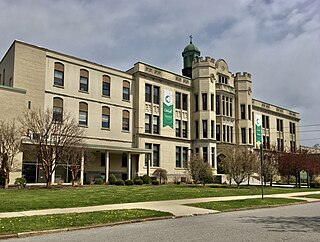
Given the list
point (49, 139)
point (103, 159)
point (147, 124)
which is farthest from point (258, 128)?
point (49, 139)

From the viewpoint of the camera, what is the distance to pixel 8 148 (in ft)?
96.6

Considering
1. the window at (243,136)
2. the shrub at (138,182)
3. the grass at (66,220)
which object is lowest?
the grass at (66,220)

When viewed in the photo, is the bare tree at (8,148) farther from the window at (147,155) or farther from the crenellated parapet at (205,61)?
the crenellated parapet at (205,61)

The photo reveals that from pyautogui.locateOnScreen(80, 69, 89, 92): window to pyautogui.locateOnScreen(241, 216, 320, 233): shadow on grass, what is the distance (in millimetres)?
31752

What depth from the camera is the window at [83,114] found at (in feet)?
136

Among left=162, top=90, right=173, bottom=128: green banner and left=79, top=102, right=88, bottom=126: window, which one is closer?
left=79, top=102, right=88, bottom=126: window

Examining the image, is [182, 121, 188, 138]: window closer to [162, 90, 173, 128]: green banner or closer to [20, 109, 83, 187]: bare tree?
[162, 90, 173, 128]: green banner

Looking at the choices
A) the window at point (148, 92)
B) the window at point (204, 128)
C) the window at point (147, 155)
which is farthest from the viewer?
the window at point (204, 128)

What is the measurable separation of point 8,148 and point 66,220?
19538 millimetres

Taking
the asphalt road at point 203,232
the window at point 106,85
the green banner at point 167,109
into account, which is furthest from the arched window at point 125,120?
the asphalt road at point 203,232

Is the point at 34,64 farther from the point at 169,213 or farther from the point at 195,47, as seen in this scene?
the point at 195,47

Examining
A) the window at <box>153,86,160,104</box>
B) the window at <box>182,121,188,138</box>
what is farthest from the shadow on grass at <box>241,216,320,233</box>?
the window at <box>182,121,188,138</box>

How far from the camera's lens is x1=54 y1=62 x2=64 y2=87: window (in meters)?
39.4

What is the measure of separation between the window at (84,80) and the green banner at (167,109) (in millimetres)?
12027
